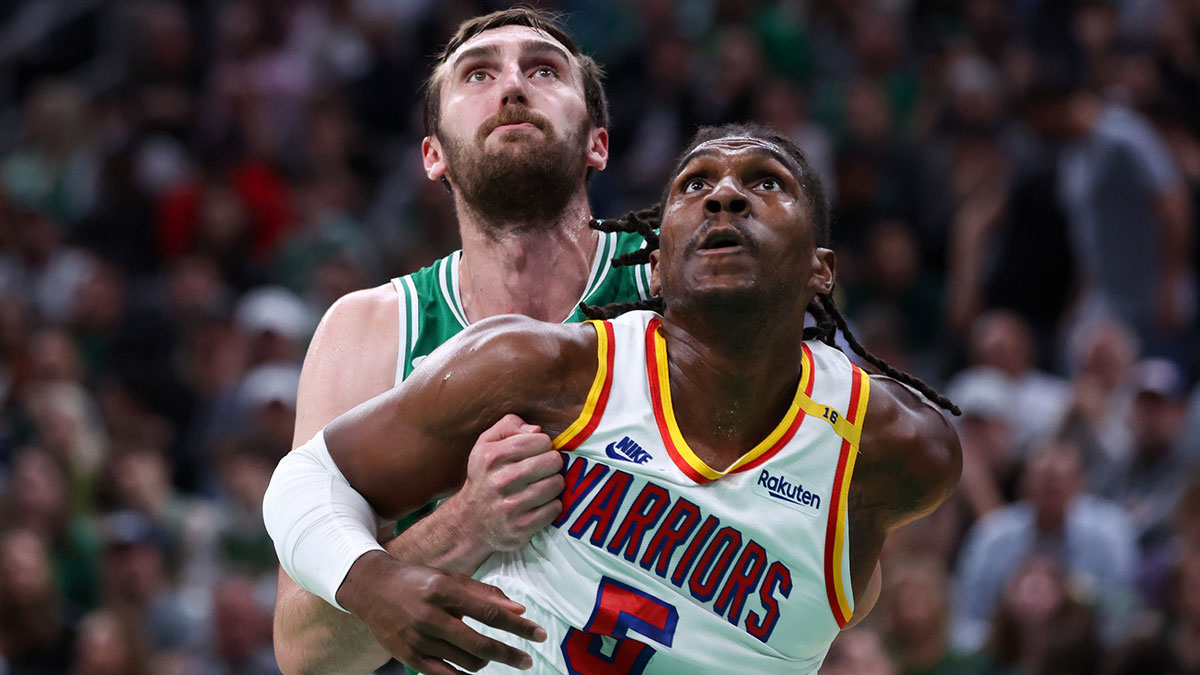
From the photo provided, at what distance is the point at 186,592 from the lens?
768 centimetres

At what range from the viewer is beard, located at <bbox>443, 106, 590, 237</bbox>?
12.0ft

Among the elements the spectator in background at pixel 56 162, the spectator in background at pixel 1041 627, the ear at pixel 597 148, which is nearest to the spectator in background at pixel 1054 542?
the spectator in background at pixel 1041 627

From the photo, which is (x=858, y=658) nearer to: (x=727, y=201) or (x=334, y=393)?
(x=334, y=393)

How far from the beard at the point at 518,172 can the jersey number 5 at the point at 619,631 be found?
1083 mm

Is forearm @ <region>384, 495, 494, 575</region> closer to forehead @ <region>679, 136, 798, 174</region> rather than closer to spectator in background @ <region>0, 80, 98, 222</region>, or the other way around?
forehead @ <region>679, 136, 798, 174</region>

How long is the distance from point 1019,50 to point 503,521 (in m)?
6.79

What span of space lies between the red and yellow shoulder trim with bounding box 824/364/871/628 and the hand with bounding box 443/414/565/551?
1.75ft

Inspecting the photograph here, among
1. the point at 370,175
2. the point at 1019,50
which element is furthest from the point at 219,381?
the point at 1019,50

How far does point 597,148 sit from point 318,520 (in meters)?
1.38

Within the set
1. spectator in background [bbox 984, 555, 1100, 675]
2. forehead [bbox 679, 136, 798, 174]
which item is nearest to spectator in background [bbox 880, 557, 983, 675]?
spectator in background [bbox 984, 555, 1100, 675]

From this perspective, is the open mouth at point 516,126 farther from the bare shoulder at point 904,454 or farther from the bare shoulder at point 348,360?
the bare shoulder at point 904,454

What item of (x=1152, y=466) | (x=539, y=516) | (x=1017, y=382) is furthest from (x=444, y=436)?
(x=1017, y=382)

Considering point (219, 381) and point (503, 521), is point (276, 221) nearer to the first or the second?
point (219, 381)

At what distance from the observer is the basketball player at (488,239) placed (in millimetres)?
3664
